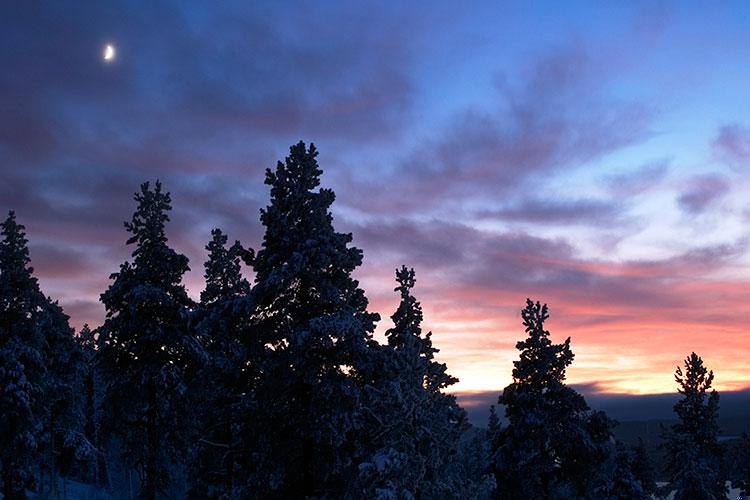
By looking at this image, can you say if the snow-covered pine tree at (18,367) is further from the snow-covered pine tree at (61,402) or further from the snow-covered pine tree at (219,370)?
the snow-covered pine tree at (219,370)

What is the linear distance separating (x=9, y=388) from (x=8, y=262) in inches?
268

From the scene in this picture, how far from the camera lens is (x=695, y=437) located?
5222 cm

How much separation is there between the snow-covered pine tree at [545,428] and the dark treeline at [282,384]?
81 millimetres

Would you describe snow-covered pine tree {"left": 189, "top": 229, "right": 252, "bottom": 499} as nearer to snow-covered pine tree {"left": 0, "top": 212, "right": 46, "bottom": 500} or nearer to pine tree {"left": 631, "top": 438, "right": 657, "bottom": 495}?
snow-covered pine tree {"left": 0, "top": 212, "right": 46, "bottom": 500}

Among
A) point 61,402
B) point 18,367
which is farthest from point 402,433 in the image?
point 61,402

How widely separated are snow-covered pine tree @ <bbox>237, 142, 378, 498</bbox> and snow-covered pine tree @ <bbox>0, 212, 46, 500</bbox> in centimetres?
1757

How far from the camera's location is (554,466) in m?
36.3

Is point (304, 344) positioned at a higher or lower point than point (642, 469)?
higher

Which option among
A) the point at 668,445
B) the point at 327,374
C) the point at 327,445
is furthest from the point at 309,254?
the point at 668,445

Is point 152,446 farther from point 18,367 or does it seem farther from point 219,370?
point 18,367

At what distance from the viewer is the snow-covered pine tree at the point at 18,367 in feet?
106

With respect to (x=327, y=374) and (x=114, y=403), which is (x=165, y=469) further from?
(x=327, y=374)

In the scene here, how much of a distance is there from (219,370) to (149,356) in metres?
3.87

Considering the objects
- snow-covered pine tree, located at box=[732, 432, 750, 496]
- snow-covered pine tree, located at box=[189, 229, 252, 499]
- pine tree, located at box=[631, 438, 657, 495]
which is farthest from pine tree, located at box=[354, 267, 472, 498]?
snow-covered pine tree, located at box=[732, 432, 750, 496]
